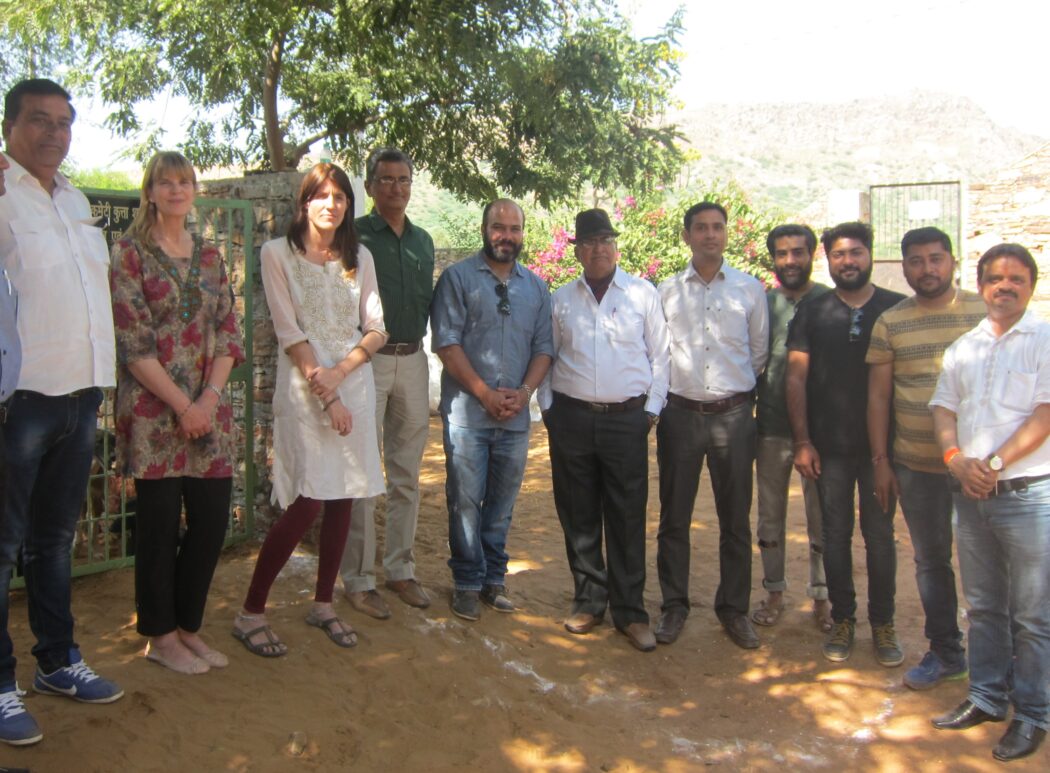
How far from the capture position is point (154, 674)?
12.4 ft

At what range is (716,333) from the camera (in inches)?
188

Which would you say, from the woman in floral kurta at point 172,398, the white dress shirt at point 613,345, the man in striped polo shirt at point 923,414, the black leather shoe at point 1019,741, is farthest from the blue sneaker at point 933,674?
the woman in floral kurta at point 172,398

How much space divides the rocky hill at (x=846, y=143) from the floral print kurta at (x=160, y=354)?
48324 millimetres

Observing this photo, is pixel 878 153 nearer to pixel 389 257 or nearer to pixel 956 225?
pixel 956 225

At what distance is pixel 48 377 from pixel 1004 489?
358 cm

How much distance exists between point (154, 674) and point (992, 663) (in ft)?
11.2

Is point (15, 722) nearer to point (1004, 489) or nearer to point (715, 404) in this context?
point (715, 404)

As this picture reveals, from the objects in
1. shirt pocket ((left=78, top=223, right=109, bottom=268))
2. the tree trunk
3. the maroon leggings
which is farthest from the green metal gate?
the tree trunk

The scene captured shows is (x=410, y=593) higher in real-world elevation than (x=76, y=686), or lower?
lower

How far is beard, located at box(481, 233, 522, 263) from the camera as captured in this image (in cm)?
474

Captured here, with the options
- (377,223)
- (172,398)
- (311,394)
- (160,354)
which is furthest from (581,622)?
(160,354)

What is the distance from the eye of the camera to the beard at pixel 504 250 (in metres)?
4.74

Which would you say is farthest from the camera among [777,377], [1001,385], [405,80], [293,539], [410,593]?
[405,80]

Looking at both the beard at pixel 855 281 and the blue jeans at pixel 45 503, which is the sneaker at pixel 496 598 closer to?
the blue jeans at pixel 45 503
